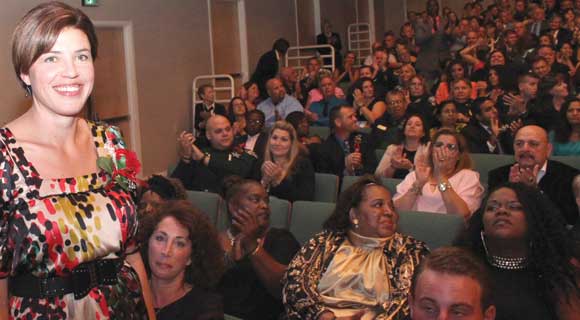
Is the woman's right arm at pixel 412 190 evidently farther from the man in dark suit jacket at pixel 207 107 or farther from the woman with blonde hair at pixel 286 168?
the man in dark suit jacket at pixel 207 107

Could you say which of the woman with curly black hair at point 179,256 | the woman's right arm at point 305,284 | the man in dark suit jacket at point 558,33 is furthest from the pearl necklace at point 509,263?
the man in dark suit jacket at point 558,33

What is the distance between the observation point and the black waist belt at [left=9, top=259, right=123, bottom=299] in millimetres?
1688

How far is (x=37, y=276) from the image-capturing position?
1.68 m

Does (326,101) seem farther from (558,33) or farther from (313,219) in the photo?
(313,219)

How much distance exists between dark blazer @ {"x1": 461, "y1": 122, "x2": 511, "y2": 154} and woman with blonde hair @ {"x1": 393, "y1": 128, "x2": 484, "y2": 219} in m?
1.33

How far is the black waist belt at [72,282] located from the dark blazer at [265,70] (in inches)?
330

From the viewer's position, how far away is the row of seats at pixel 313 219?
3.70 meters

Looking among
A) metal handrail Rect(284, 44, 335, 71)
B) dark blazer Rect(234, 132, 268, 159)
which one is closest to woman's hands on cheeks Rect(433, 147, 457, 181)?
dark blazer Rect(234, 132, 268, 159)

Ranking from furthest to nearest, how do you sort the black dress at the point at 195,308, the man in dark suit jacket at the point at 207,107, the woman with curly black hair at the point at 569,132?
the man in dark suit jacket at the point at 207,107, the woman with curly black hair at the point at 569,132, the black dress at the point at 195,308

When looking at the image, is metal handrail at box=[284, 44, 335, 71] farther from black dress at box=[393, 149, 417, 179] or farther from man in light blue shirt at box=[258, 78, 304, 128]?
black dress at box=[393, 149, 417, 179]

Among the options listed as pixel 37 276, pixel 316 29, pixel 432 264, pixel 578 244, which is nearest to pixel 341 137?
pixel 578 244

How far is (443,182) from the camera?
14.8ft

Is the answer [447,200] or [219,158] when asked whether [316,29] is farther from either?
[447,200]

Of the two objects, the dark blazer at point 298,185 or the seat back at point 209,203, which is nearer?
the seat back at point 209,203
